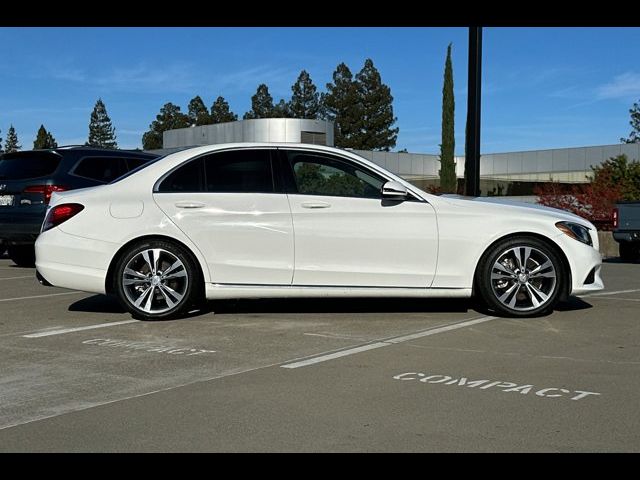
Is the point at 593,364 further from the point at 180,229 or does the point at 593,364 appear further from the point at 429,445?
the point at 180,229

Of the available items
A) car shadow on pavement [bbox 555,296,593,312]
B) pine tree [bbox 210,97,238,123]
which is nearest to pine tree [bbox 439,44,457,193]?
car shadow on pavement [bbox 555,296,593,312]

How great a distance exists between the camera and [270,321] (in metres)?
7.63

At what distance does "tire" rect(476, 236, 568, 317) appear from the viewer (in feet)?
25.2

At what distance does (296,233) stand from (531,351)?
7.76ft

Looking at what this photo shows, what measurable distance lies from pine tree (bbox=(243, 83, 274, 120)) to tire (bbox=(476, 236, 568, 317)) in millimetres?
96963

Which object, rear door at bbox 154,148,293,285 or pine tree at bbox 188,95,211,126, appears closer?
rear door at bbox 154,148,293,285

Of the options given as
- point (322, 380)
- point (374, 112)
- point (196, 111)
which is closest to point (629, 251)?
point (322, 380)

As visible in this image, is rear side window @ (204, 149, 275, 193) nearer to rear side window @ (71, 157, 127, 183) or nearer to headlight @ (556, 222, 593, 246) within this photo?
headlight @ (556, 222, 593, 246)

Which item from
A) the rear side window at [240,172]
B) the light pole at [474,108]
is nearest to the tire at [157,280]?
the rear side window at [240,172]

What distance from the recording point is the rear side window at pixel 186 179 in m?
7.85

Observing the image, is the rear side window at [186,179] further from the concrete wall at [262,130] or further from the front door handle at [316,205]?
the concrete wall at [262,130]

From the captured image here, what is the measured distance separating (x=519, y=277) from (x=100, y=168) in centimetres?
744
